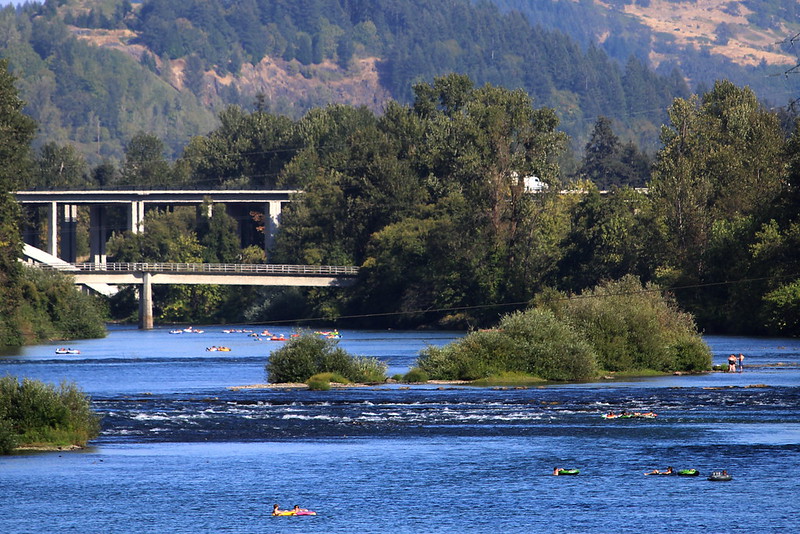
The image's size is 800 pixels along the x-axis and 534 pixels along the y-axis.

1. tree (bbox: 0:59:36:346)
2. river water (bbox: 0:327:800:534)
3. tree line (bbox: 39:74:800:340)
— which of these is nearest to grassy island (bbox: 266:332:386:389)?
river water (bbox: 0:327:800:534)

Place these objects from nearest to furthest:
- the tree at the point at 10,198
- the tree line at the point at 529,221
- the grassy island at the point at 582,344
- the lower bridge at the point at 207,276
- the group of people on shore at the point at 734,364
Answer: the grassy island at the point at 582,344, the group of people on shore at the point at 734,364, the tree at the point at 10,198, the tree line at the point at 529,221, the lower bridge at the point at 207,276

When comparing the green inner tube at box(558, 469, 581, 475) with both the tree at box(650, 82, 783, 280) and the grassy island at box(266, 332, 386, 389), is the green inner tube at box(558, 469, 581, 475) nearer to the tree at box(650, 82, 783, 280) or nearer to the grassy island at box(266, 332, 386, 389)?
the grassy island at box(266, 332, 386, 389)

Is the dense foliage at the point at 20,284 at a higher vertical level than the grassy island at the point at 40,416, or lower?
higher

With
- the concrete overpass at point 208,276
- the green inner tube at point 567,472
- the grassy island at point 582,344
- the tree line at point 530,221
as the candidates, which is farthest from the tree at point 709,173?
the green inner tube at point 567,472

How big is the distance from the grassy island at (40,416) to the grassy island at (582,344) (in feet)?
106

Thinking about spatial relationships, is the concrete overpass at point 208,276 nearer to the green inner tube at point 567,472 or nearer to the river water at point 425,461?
the river water at point 425,461

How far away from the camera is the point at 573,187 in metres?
176

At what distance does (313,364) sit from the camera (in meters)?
87.3

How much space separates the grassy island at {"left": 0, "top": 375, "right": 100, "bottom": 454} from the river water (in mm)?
1111

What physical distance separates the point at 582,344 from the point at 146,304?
99341mm

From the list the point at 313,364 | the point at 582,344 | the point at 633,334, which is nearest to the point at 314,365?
the point at 313,364

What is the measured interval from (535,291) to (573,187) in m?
29.3

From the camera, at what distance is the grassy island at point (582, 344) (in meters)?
87.9

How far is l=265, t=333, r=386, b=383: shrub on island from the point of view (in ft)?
286
